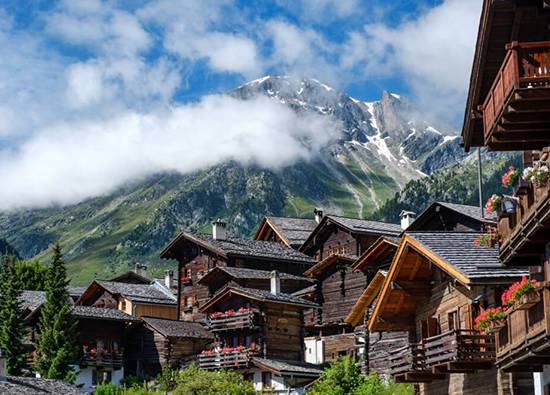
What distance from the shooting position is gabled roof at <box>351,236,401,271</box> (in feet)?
193

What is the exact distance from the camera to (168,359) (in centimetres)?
7431

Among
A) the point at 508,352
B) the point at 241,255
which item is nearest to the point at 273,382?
the point at 241,255

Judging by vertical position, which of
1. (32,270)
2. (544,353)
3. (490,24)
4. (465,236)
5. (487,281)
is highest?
(32,270)

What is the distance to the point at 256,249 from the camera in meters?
84.4

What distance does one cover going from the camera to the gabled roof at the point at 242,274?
76750 millimetres

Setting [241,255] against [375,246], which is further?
[241,255]

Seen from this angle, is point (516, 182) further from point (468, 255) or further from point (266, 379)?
point (266, 379)

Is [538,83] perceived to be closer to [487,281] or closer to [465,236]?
[487,281]

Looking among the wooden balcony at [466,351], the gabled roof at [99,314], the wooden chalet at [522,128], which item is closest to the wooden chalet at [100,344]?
the gabled roof at [99,314]

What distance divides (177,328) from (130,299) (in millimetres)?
10544

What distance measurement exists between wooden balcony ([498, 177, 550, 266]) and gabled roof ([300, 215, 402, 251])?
Result: 5666 centimetres

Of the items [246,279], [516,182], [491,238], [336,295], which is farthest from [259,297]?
[516,182]

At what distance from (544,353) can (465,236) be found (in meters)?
12.3

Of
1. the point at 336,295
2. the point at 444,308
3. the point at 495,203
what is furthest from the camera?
the point at 336,295
